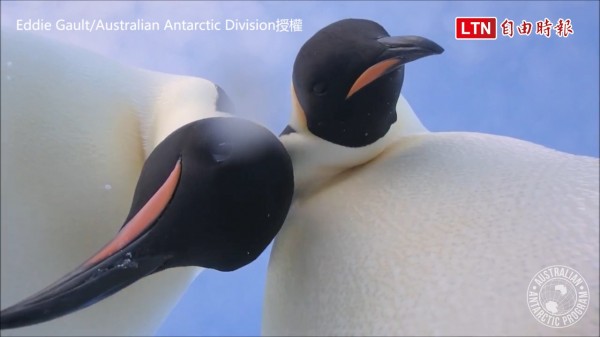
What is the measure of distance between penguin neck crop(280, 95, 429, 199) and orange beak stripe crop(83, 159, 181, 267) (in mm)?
151

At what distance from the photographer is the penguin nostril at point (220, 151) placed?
55 cm

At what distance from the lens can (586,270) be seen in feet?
1.53

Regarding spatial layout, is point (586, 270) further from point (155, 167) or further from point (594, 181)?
point (155, 167)

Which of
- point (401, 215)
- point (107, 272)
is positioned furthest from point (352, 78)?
point (107, 272)

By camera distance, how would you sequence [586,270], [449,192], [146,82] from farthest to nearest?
[146,82] → [449,192] → [586,270]

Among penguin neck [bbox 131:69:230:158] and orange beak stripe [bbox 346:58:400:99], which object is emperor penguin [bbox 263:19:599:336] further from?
penguin neck [bbox 131:69:230:158]

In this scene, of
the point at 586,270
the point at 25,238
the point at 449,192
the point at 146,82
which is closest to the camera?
the point at 586,270

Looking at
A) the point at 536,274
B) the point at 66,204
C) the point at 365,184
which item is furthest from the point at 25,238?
the point at 536,274

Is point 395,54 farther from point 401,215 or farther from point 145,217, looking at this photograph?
point 145,217

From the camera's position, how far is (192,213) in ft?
1.79

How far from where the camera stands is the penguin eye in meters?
0.62

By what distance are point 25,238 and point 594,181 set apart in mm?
615

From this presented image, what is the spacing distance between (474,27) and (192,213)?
38 cm

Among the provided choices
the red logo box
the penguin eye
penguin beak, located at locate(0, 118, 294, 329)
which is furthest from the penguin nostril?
the red logo box
